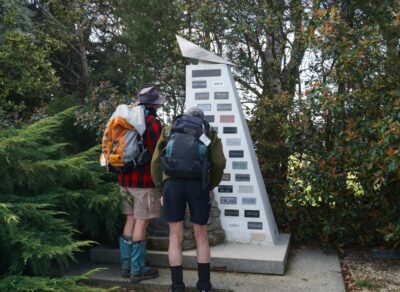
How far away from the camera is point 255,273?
208 inches

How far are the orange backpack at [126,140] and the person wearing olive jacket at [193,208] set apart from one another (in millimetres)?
391

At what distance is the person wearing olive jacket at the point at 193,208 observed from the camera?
4426 mm

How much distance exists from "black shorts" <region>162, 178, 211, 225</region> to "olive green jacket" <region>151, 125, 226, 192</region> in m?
0.14

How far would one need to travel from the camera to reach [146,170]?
5.00 meters

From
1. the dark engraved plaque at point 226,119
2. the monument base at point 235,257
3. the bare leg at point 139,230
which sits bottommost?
the monument base at point 235,257

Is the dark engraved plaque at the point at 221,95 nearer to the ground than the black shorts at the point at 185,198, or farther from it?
farther from it

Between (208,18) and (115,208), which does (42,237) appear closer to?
(115,208)

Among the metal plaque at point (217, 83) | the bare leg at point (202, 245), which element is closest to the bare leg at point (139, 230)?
the bare leg at point (202, 245)

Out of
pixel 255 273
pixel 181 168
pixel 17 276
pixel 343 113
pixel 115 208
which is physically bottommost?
pixel 255 273

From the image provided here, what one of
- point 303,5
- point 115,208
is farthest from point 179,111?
point 115,208

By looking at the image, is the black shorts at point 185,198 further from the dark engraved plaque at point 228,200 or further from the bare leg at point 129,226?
the dark engraved plaque at point 228,200

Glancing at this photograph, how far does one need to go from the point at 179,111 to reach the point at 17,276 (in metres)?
4.36

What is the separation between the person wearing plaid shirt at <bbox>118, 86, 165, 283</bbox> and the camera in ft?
16.4

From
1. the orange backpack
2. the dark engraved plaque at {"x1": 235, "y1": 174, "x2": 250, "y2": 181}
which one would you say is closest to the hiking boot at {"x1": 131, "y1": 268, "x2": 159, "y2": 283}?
the orange backpack
